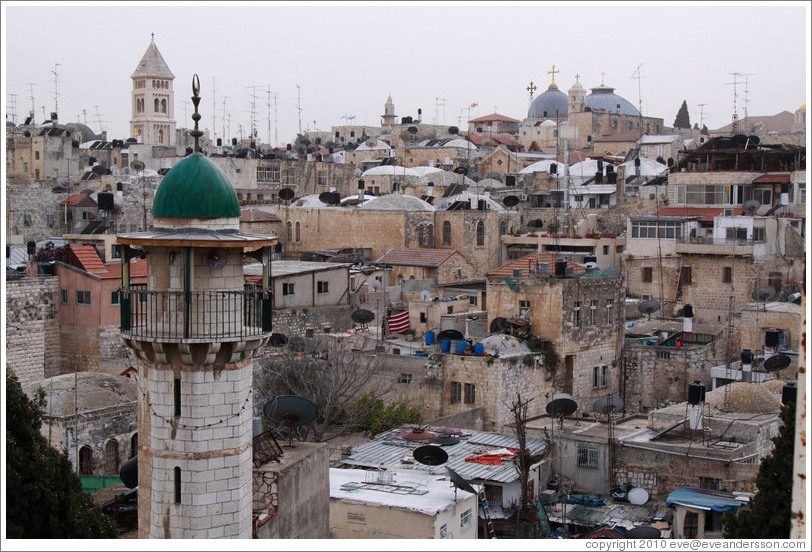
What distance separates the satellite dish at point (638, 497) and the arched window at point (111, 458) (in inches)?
340

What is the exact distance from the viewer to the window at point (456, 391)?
966 inches

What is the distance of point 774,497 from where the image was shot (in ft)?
40.1

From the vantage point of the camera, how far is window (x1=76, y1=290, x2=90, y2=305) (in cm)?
2733

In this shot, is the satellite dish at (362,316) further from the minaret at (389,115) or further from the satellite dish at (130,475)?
the minaret at (389,115)

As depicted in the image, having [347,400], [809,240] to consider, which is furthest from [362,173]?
[809,240]

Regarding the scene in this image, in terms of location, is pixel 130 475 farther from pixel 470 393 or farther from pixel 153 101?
pixel 153 101

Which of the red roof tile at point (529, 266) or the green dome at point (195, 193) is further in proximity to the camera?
the red roof tile at point (529, 266)

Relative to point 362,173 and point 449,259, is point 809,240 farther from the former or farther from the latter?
point 362,173

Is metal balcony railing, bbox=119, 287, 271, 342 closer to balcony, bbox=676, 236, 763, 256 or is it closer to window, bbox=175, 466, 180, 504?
window, bbox=175, 466, 180, 504

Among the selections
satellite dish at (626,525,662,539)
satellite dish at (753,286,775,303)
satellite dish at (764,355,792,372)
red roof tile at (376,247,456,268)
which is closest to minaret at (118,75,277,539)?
satellite dish at (626,525,662,539)

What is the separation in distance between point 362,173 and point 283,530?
47.3 metres

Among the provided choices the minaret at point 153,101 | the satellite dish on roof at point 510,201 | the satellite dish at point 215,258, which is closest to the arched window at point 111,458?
the satellite dish at point 215,258

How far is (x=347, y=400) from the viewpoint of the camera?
2417 centimetres

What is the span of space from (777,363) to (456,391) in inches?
256
